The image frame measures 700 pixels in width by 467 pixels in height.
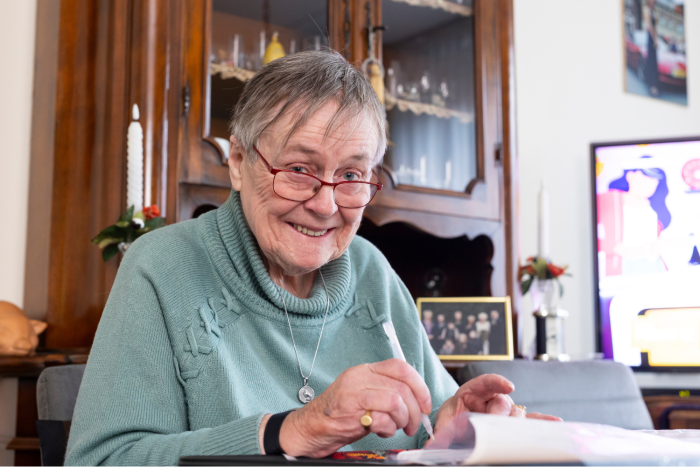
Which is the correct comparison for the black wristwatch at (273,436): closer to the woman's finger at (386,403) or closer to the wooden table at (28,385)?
the woman's finger at (386,403)

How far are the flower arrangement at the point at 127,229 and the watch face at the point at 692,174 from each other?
69.9 inches

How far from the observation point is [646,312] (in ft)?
7.60

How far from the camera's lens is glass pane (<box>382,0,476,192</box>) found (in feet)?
6.42

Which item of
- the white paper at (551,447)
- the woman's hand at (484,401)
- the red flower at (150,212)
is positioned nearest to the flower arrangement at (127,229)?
the red flower at (150,212)

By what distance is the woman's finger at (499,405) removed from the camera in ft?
2.74

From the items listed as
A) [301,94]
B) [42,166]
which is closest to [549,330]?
[301,94]

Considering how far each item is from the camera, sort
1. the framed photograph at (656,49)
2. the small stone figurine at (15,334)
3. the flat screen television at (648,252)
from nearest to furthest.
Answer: the small stone figurine at (15,334)
the flat screen television at (648,252)
the framed photograph at (656,49)

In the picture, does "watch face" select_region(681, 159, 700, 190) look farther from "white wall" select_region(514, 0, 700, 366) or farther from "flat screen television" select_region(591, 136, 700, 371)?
"white wall" select_region(514, 0, 700, 366)

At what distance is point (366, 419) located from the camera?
0.64 metres

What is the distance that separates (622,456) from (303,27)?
5.10ft

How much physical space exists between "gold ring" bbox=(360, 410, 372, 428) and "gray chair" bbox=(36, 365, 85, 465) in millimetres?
618

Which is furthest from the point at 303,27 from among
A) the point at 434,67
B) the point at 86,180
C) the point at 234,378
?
the point at 234,378

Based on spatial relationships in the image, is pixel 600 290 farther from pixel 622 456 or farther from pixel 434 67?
pixel 622 456

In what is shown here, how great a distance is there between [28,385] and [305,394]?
865 mm
